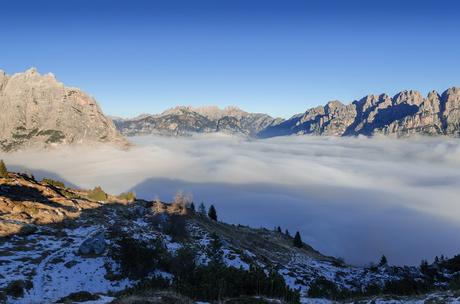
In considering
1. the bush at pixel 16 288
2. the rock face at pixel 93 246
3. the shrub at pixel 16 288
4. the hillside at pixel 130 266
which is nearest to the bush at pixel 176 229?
the hillside at pixel 130 266

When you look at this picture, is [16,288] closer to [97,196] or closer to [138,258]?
[138,258]

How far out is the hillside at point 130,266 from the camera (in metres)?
29.9

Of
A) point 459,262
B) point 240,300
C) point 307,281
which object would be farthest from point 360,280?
point 240,300

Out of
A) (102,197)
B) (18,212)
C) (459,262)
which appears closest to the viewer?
(18,212)

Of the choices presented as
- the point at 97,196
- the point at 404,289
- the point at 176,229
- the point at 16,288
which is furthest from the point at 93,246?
the point at 97,196

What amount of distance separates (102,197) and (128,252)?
86.3 m

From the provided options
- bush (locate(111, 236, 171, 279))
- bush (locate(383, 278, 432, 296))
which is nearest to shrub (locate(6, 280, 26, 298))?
bush (locate(111, 236, 171, 279))

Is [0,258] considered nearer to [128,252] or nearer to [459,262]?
[128,252]

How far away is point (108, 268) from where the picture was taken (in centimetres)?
5538

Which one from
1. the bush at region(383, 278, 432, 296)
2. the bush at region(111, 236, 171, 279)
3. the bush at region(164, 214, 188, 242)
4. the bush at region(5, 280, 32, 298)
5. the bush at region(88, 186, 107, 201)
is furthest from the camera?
the bush at region(88, 186, 107, 201)

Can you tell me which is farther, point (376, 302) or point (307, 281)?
point (307, 281)

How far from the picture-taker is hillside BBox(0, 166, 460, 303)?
29.9 m

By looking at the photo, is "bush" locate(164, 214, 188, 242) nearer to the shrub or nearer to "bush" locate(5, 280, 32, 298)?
"bush" locate(5, 280, 32, 298)

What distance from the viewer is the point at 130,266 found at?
183 feet
